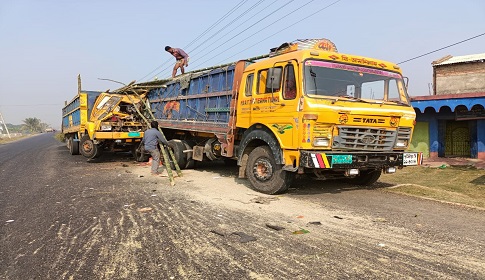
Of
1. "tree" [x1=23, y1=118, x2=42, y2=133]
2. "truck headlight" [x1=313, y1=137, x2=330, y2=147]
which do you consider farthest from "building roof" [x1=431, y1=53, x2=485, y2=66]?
"tree" [x1=23, y1=118, x2=42, y2=133]

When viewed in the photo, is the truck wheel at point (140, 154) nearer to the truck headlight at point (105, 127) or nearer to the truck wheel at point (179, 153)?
the truck headlight at point (105, 127)

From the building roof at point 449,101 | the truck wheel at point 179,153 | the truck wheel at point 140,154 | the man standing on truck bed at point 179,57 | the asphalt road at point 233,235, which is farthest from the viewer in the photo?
the building roof at point 449,101

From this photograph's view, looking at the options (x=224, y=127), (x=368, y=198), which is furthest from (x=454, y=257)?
(x=224, y=127)

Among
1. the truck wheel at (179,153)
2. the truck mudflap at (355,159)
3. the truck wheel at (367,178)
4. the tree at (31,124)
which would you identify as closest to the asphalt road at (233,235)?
the truck wheel at (367,178)

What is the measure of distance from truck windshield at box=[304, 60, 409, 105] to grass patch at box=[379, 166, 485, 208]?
6.18ft

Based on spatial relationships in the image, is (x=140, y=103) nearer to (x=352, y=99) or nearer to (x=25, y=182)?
(x=25, y=182)

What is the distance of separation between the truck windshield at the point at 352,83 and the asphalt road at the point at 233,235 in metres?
1.78

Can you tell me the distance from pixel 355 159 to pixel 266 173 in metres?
1.57

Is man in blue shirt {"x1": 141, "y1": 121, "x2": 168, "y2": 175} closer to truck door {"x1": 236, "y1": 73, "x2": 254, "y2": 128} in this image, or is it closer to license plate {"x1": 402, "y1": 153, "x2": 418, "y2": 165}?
truck door {"x1": 236, "y1": 73, "x2": 254, "y2": 128}

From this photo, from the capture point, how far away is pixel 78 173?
29.3 ft

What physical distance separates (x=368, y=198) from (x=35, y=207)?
5473 millimetres

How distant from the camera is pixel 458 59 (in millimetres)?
18594

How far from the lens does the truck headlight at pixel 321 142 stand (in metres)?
5.18

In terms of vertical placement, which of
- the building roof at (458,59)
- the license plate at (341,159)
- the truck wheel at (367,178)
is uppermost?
the building roof at (458,59)
